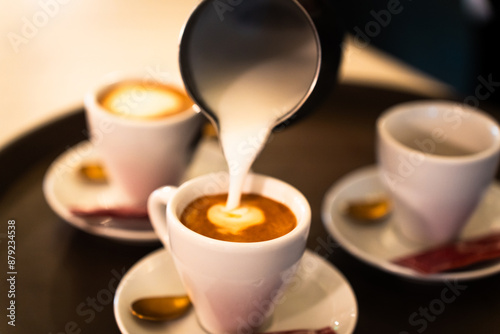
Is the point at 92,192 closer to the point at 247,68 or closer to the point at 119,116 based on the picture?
the point at 119,116

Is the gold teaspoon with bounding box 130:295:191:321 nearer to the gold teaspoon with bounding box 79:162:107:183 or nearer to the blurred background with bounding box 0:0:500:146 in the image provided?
the gold teaspoon with bounding box 79:162:107:183

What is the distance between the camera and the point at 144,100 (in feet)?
3.94

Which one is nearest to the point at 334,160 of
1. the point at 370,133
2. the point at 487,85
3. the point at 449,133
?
the point at 370,133

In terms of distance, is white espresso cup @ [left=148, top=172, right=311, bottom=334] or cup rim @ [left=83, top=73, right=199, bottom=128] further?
cup rim @ [left=83, top=73, right=199, bottom=128]

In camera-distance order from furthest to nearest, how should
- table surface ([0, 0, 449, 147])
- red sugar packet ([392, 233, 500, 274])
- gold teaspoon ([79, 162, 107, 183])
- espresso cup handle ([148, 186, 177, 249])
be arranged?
→ table surface ([0, 0, 449, 147]) → gold teaspoon ([79, 162, 107, 183]) → red sugar packet ([392, 233, 500, 274]) → espresso cup handle ([148, 186, 177, 249])

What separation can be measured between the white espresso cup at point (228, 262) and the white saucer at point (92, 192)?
17cm

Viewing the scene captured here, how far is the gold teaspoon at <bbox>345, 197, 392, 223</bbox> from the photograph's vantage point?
113 cm

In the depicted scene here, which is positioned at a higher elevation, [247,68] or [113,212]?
[247,68]

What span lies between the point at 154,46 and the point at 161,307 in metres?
1.51

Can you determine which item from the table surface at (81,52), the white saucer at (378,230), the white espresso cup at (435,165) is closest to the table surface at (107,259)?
the white saucer at (378,230)

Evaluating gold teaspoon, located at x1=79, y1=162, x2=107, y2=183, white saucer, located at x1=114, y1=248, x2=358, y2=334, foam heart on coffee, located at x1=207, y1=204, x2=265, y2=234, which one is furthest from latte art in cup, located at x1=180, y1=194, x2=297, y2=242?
gold teaspoon, located at x1=79, y1=162, x2=107, y2=183

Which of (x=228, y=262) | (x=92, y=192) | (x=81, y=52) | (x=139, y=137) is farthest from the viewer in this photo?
(x=81, y=52)

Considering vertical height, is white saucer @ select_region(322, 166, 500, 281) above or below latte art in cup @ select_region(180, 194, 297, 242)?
below

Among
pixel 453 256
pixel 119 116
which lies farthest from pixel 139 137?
pixel 453 256
